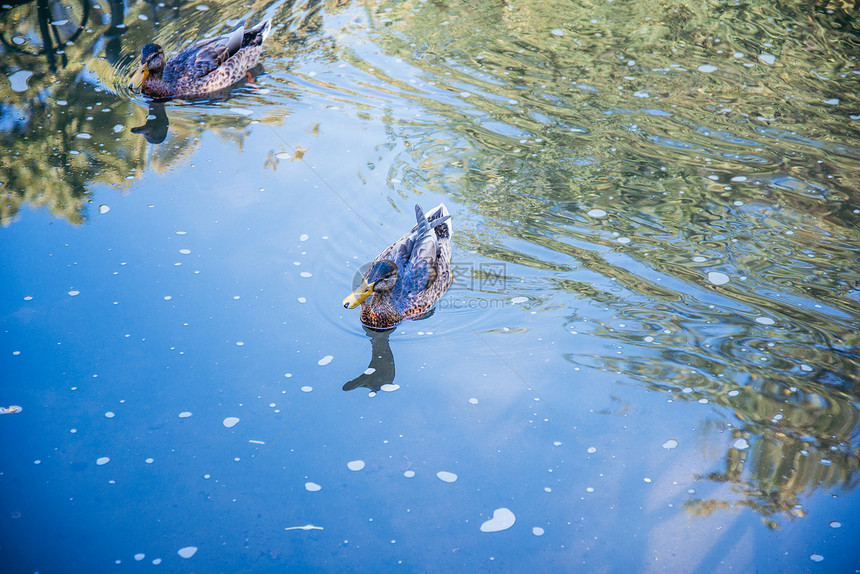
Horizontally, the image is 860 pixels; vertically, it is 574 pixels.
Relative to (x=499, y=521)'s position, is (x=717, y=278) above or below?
above

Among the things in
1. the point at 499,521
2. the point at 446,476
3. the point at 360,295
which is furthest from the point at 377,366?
the point at 499,521

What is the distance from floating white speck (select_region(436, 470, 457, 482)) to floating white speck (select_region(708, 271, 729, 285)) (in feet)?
9.33

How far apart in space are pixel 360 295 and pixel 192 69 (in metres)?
4.59

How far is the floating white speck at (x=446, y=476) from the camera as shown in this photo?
3.97 m

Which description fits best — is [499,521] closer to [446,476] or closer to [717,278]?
[446,476]

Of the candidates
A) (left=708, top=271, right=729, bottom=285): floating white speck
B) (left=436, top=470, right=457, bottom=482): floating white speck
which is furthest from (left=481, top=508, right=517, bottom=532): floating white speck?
(left=708, top=271, right=729, bottom=285): floating white speck

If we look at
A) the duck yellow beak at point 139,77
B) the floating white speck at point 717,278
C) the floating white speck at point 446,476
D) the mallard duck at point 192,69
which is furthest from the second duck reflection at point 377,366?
the duck yellow beak at point 139,77

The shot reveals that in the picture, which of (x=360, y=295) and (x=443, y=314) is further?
(x=443, y=314)

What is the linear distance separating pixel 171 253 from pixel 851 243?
5.84 metres

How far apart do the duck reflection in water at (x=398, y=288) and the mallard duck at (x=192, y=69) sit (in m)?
4.00

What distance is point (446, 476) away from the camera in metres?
3.99

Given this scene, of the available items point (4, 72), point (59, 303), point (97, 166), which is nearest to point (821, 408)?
point (59, 303)

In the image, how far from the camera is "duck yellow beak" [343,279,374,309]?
4.81m

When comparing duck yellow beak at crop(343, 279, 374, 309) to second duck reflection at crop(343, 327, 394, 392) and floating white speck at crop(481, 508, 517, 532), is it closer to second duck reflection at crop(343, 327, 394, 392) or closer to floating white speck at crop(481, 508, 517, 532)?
second duck reflection at crop(343, 327, 394, 392)
